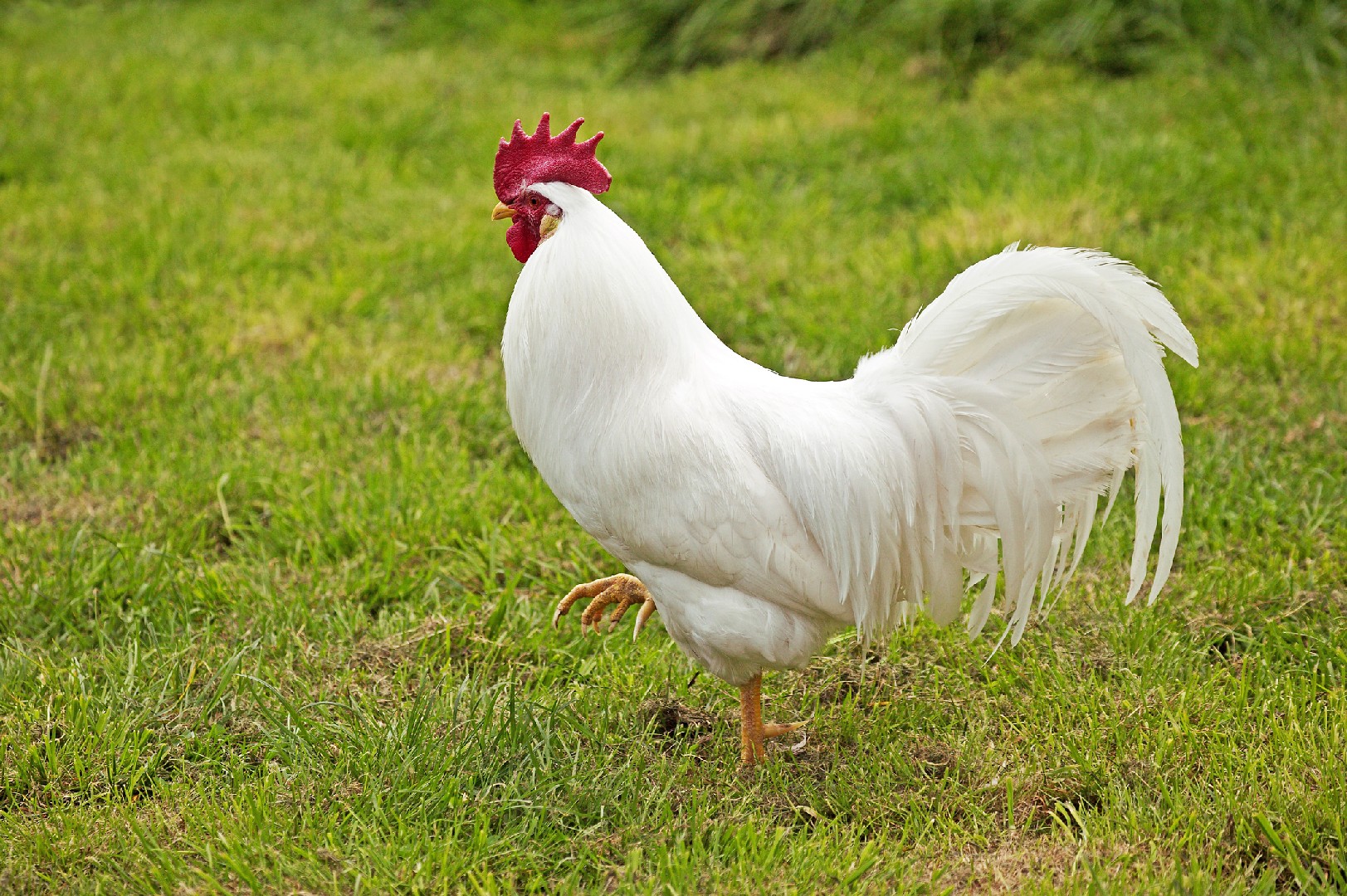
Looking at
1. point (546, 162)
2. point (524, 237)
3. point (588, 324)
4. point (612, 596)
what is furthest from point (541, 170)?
point (612, 596)

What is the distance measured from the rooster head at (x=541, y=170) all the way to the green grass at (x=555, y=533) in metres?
1.35

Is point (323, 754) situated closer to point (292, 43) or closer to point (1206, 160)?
point (1206, 160)

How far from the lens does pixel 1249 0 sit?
7.18 m

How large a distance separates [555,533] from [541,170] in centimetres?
159

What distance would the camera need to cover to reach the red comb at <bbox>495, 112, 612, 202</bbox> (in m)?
2.78

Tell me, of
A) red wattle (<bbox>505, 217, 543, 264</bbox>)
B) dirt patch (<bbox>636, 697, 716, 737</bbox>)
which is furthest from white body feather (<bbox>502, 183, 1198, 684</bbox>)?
dirt patch (<bbox>636, 697, 716, 737</bbox>)

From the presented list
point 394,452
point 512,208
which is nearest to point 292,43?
point 394,452

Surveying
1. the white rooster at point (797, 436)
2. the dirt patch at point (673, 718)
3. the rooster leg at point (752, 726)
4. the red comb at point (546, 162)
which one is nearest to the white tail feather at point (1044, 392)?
the white rooster at point (797, 436)

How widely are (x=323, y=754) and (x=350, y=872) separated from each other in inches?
19.0

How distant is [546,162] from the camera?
2781 mm

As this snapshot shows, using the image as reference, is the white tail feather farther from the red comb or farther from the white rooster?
the red comb

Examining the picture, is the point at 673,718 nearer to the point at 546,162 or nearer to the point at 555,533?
the point at 555,533

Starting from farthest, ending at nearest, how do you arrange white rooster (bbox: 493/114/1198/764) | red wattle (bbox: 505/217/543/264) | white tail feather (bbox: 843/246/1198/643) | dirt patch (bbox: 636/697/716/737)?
dirt patch (bbox: 636/697/716/737) < red wattle (bbox: 505/217/543/264) < white rooster (bbox: 493/114/1198/764) < white tail feather (bbox: 843/246/1198/643)

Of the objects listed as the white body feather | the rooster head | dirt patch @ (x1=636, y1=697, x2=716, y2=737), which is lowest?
dirt patch @ (x1=636, y1=697, x2=716, y2=737)
